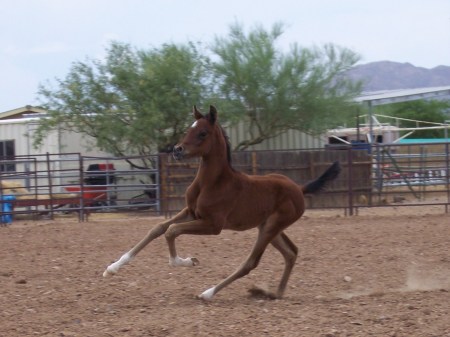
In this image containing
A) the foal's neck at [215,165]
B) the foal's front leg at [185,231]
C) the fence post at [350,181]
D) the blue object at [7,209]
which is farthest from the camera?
the blue object at [7,209]

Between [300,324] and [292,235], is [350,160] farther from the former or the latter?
[300,324]

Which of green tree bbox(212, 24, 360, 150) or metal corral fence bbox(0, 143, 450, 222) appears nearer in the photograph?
metal corral fence bbox(0, 143, 450, 222)

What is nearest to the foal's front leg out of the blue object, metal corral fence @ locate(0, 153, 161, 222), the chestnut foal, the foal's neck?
the chestnut foal

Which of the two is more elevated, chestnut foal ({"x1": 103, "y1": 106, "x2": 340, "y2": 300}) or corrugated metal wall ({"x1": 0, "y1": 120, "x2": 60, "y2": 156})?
corrugated metal wall ({"x1": 0, "y1": 120, "x2": 60, "y2": 156})

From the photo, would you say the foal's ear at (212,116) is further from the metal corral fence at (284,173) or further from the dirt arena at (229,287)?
the metal corral fence at (284,173)

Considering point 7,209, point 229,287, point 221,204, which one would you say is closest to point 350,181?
point 7,209

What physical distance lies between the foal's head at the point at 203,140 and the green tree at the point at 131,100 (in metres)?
14.4

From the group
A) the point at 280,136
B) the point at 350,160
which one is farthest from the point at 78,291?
the point at 280,136

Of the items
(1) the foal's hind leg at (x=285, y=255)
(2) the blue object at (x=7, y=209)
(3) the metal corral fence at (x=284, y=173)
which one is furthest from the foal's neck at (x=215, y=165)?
(2) the blue object at (x=7, y=209)

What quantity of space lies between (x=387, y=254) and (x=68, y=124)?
14477mm

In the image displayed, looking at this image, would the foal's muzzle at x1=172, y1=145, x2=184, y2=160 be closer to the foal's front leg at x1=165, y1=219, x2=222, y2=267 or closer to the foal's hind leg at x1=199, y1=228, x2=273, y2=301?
the foal's front leg at x1=165, y1=219, x2=222, y2=267

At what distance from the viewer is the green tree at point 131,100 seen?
23094 millimetres

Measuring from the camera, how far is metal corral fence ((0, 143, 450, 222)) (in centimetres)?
1956

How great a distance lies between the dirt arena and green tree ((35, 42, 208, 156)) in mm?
8239
